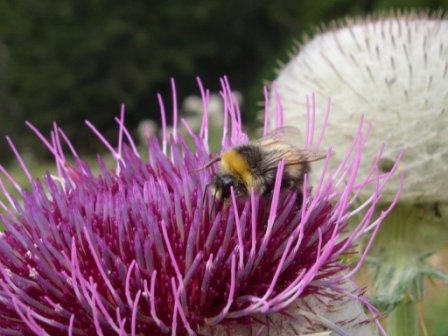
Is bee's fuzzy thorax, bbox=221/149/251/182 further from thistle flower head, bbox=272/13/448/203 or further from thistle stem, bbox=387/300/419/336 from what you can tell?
thistle stem, bbox=387/300/419/336

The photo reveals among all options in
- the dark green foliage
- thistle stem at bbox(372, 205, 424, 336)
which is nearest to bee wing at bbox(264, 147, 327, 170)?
thistle stem at bbox(372, 205, 424, 336)

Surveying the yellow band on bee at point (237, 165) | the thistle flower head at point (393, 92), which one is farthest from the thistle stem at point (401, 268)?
the yellow band on bee at point (237, 165)

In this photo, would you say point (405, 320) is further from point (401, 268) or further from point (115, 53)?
point (115, 53)

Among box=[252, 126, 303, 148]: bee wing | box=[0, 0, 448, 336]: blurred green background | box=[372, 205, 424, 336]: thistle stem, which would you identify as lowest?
box=[372, 205, 424, 336]: thistle stem

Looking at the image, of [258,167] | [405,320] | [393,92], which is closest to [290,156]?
[258,167]

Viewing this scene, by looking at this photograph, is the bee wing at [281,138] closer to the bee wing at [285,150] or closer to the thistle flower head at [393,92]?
the bee wing at [285,150]

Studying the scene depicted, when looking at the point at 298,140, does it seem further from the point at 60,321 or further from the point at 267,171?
the point at 60,321

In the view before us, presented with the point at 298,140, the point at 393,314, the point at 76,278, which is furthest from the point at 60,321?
the point at 393,314
